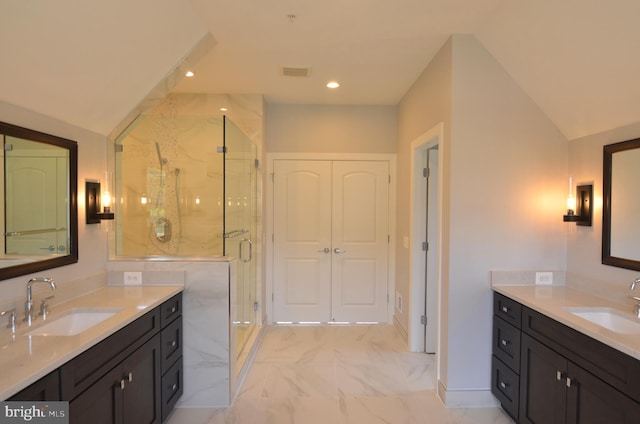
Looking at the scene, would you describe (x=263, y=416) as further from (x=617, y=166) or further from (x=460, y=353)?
(x=617, y=166)

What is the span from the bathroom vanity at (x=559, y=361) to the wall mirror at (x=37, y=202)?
111 inches

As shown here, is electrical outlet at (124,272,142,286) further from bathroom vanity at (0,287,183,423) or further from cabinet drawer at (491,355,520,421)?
cabinet drawer at (491,355,520,421)

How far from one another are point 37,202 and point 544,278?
10.8 ft

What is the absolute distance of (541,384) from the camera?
6.84 ft

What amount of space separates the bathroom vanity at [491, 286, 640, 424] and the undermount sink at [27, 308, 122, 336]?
95.3 inches

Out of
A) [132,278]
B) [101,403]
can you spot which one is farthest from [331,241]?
[101,403]

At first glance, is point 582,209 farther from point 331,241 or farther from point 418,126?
point 331,241

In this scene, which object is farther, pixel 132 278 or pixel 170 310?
pixel 132 278

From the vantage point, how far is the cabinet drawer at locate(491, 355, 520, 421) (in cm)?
233

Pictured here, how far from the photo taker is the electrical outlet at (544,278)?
2.63m

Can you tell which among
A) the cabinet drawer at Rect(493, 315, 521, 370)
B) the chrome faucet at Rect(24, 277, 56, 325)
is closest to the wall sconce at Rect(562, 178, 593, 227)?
the cabinet drawer at Rect(493, 315, 521, 370)

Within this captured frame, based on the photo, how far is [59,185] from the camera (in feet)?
6.89

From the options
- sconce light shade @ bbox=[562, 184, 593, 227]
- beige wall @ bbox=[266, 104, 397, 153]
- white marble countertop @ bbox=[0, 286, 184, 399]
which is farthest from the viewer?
beige wall @ bbox=[266, 104, 397, 153]

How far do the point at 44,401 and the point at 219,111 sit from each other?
10.7 feet
